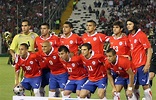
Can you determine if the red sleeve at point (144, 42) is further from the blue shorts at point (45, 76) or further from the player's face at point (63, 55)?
the blue shorts at point (45, 76)

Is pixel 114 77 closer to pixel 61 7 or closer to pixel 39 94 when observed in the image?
pixel 39 94

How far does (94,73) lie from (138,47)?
1.35 m

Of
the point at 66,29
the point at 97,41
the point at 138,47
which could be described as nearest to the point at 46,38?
the point at 66,29

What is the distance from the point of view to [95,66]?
451 inches

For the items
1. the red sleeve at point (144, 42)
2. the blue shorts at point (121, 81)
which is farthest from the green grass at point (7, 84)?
the blue shorts at point (121, 81)

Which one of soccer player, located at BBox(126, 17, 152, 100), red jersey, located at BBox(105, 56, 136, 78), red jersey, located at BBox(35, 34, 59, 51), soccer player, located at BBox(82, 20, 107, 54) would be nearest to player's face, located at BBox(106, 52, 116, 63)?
red jersey, located at BBox(105, 56, 136, 78)

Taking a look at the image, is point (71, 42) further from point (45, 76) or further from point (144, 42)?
point (144, 42)

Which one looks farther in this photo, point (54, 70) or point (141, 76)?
point (54, 70)

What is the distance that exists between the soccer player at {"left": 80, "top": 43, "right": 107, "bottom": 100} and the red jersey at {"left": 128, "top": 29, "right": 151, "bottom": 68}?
967 mm

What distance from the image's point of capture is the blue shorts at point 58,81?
12.4m

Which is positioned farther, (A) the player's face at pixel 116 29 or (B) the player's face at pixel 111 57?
(A) the player's face at pixel 116 29

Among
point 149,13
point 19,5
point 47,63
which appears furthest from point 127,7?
point 47,63

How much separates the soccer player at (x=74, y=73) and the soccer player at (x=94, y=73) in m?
0.19

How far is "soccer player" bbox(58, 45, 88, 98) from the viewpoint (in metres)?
11.6
